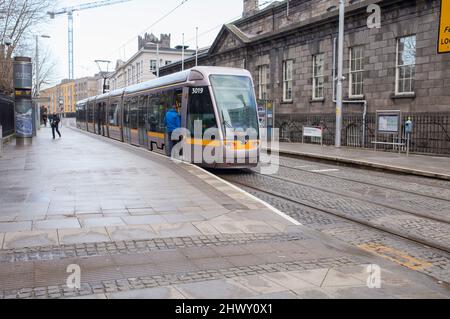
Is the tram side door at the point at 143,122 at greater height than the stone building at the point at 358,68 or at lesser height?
lesser

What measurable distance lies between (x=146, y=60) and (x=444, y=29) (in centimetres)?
7522

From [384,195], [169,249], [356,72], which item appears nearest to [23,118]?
[356,72]

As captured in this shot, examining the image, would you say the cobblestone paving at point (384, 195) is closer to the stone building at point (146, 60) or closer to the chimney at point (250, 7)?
the chimney at point (250, 7)

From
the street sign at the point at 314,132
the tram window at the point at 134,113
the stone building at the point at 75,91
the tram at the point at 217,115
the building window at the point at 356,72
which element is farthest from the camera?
the stone building at the point at 75,91

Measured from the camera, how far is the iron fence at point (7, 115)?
1019 inches

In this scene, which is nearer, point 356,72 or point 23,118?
point 356,72

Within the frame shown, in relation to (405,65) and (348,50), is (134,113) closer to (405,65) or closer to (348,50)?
(348,50)

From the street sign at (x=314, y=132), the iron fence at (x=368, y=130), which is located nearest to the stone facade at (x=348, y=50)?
the iron fence at (x=368, y=130)

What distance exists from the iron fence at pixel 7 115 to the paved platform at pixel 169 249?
54.9 feet

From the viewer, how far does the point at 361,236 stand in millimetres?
7691

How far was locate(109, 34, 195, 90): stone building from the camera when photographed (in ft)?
271

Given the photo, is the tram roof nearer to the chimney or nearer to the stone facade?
the stone facade

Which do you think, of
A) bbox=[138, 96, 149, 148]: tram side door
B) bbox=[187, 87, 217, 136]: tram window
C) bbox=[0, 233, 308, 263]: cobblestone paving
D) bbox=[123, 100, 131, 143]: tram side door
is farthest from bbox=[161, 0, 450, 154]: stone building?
bbox=[0, 233, 308, 263]: cobblestone paving
